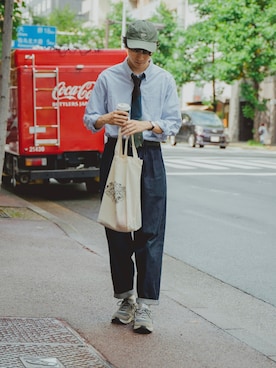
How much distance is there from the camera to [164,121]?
5.39 metres

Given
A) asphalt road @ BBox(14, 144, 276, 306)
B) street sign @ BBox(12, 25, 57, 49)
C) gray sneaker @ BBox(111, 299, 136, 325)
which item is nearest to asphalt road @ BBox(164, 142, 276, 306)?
asphalt road @ BBox(14, 144, 276, 306)

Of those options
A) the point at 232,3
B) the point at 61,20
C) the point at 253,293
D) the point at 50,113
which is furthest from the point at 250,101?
the point at 253,293

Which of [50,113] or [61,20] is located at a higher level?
[61,20]

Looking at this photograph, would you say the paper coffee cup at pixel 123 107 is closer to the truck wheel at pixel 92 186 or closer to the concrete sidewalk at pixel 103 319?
the concrete sidewalk at pixel 103 319

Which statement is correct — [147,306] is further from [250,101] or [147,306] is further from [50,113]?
[250,101]

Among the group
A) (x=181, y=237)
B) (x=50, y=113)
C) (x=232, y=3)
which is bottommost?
(x=181, y=237)

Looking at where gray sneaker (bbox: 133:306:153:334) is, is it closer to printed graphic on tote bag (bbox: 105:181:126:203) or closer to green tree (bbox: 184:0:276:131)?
printed graphic on tote bag (bbox: 105:181:126:203)

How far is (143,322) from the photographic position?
537 cm

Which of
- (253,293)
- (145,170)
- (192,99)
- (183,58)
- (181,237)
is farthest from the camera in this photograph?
(192,99)

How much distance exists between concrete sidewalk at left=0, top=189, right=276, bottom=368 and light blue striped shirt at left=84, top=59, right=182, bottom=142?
1.26 meters

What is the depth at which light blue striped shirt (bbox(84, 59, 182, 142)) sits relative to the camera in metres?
5.46

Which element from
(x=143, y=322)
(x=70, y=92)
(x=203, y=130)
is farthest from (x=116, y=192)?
(x=203, y=130)

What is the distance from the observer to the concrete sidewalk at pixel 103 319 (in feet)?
15.6

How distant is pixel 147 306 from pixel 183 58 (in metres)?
48.2
